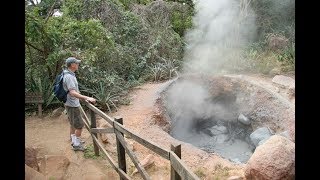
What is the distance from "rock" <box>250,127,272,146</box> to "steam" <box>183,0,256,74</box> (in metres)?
5.68

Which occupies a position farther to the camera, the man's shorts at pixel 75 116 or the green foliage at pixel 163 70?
the green foliage at pixel 163 70

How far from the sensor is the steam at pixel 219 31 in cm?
1494

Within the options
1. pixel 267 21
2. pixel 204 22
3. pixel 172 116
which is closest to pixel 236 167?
pixel 172 116

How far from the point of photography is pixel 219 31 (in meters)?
16.1

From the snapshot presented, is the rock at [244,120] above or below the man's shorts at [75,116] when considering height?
below

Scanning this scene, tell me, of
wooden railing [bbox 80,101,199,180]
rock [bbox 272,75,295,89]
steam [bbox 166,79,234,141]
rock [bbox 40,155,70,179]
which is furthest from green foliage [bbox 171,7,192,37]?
rock [bbox 40,155,70,179]

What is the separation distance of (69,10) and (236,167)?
839cm

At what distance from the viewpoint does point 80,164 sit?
17.2ft

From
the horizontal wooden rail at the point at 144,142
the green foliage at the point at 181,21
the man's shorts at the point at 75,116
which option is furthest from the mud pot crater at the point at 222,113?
the green foliage at the point at 181,21

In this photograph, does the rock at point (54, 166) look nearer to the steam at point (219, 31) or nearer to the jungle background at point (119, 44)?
the jungle background at point (119, 44)

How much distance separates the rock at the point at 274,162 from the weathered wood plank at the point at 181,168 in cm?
278

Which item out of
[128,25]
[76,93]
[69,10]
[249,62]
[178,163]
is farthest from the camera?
[249,62]
